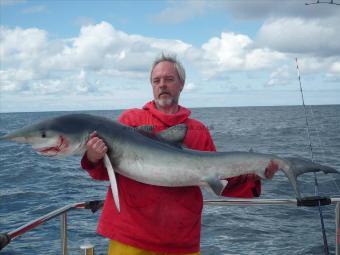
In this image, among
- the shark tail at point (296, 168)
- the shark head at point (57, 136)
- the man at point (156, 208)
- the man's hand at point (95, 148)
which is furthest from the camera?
the shark tail at point (296, 168)

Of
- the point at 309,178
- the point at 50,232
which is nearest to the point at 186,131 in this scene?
the point at 50,232

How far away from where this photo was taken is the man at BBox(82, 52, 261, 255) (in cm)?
393

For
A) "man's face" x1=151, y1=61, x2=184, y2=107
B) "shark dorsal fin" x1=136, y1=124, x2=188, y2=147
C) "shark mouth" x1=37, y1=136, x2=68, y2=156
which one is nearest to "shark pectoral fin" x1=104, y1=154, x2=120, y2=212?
"shark mouth" x1=37, y1=136, x2=68, y2=156

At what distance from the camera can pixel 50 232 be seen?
1092 cm

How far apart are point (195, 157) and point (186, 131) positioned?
0.29 meters

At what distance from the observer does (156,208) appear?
3.99 m

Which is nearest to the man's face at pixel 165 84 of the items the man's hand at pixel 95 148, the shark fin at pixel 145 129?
the shark fin at pixel 145 129

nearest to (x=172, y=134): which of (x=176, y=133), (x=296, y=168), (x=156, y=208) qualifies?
(x=176, y=133)

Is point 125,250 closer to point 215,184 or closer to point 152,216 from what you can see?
point 152,216

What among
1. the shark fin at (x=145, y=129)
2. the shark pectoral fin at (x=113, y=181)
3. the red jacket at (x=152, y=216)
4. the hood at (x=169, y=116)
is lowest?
the red jacket at (x=152, y=216)

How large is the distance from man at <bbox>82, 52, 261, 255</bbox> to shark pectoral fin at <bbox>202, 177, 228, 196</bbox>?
0.23 m

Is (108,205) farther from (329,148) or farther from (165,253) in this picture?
(329,148)

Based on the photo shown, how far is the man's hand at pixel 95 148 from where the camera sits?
12.5ft

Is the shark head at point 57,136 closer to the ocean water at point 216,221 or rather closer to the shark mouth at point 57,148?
the shark mouth at point 57,148
